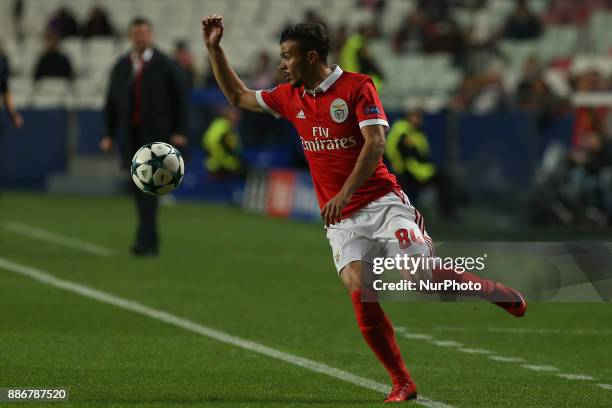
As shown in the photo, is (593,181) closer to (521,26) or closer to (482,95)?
(482,95)

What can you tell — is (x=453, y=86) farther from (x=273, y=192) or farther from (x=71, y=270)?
(x=71, y=270)

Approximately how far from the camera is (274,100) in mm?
8305

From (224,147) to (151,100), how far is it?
30.9 feet

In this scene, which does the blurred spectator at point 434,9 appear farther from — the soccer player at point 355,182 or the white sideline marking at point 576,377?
the soccer player at point 355,182

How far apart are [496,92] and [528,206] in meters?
4.74

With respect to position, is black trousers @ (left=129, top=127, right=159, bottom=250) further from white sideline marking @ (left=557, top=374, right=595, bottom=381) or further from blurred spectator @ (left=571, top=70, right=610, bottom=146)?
blurred spectator @ (left=571, top=70, right=610, bottom=146)

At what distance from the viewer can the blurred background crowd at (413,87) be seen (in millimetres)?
21094

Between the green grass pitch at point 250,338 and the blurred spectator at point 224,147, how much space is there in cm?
744

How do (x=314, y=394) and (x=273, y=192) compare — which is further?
(x=273, y=192)

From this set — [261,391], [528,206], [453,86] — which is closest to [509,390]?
[261,391]

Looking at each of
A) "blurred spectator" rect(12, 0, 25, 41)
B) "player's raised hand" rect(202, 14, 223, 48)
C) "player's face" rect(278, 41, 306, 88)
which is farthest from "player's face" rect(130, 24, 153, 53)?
"blurred spectator" rect(12, 0, 25, 41)

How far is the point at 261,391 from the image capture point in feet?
27.3

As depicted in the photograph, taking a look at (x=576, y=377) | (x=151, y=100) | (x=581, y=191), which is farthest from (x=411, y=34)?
(x=576, y=377)

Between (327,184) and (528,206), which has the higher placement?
(327,184)
